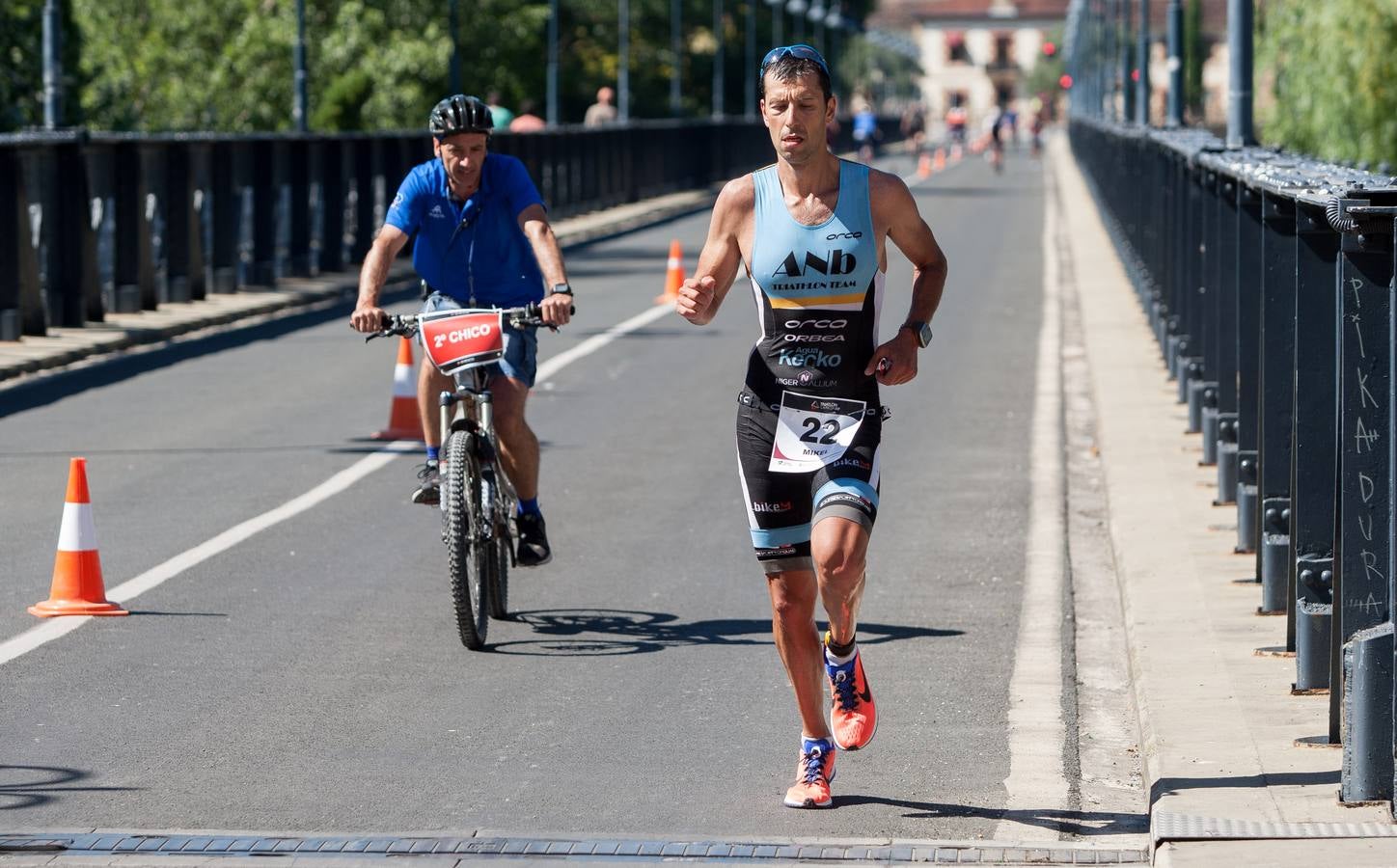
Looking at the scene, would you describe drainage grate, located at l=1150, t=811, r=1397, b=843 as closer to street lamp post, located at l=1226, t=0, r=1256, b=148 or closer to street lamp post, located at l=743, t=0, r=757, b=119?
street lamp post, located at l=1226, t=0, r=1256, b=148

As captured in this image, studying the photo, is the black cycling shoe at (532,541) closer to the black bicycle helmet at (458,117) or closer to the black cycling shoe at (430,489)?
the black cycling shoe at (430,489)

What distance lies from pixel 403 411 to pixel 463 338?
5.54 meters

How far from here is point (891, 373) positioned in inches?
247

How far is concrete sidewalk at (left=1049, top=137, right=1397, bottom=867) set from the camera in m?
5.86

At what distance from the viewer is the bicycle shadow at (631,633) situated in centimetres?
868

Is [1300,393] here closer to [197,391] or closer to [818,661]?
[818,661]

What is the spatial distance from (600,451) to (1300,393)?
653 centimetres

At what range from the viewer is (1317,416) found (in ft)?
25.2

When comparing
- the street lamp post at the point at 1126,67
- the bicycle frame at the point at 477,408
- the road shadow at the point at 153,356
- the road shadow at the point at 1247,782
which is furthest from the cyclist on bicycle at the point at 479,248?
the street lamp post at the point at 1126,67

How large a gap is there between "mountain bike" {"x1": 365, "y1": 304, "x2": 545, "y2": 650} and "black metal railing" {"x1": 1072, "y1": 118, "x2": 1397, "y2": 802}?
265cm

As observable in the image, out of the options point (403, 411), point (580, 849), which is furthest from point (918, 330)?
point (403, 411)

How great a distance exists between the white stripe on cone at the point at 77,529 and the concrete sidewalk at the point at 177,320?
8021mm

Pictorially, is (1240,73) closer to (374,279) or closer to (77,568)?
(374,279)

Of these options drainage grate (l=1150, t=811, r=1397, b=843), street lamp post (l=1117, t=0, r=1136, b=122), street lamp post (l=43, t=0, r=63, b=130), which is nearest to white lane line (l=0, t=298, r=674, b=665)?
drainage grate (l=1150, t=811, r=1397, b=843)
